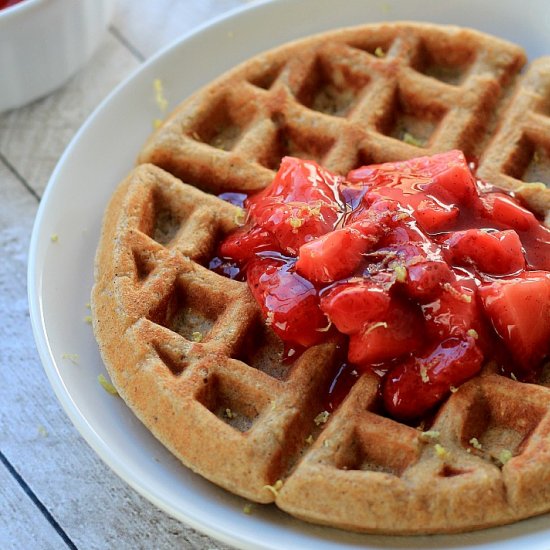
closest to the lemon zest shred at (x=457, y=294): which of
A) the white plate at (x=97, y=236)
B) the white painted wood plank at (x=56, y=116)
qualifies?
the white plate at (x=97, y=236)

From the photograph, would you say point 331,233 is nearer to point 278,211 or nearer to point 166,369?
point 278,211

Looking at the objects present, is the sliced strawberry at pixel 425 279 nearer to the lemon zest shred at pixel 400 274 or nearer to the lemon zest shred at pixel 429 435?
the lemon zest shred at pixel 400 274

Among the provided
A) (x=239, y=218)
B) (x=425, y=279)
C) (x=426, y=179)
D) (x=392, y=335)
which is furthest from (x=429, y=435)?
(x=239, y=218)

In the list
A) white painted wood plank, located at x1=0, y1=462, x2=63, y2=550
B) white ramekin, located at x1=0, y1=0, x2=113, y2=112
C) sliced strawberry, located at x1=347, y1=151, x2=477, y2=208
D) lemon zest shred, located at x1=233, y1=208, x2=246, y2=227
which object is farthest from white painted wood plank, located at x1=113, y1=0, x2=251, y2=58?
white painted wood plank, located at x1=0, y1=462, x2=63, y2=550

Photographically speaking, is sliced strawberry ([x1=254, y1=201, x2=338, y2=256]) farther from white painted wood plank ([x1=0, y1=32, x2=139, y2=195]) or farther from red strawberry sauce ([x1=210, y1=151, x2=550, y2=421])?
white painted wood plank ([x1=0, y1=32, x2=139, y2=195])

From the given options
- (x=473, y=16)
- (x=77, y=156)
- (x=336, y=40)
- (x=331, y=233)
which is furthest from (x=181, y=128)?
(x=473, y=16)

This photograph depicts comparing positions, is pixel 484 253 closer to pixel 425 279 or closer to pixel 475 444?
pixel 425 279
